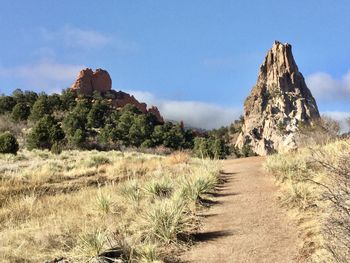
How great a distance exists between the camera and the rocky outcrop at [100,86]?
119 m

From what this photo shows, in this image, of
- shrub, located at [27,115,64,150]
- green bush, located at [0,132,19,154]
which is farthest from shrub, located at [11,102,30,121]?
green bush, located at [0,132,19,154]

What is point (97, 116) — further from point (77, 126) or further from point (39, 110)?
point (77, 126)

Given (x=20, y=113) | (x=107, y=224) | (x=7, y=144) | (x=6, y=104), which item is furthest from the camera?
(x=6, y=104)

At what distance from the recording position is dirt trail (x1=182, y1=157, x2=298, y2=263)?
6.32 meters

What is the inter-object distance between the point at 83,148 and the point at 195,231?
146 ft

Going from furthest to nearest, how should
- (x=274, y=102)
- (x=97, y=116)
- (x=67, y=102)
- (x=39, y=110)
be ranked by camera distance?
(x=274, y=102), (x=67, y=102), (x=97, y=116), (x=39, y=110)

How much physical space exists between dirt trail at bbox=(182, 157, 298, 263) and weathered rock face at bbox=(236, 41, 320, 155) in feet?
269

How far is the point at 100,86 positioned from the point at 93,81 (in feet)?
7.52

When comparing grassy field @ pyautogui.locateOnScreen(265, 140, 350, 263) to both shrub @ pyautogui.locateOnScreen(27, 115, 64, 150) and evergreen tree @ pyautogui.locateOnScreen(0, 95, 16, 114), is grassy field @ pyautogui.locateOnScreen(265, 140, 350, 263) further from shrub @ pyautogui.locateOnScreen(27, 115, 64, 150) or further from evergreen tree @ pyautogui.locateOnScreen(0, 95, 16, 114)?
evergreen tree @ pyautogui.locateOnScreen(0, 95, 16, 114)

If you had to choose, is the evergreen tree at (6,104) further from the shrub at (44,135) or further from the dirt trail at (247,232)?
the dirt trail at (247,232)

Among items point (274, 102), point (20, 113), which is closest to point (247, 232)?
point (20, 113)

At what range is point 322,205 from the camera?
7.54 meters

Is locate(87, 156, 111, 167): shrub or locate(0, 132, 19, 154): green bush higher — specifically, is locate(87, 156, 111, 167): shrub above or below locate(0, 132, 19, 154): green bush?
below

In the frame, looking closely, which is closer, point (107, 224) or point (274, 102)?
point (107, 224)
